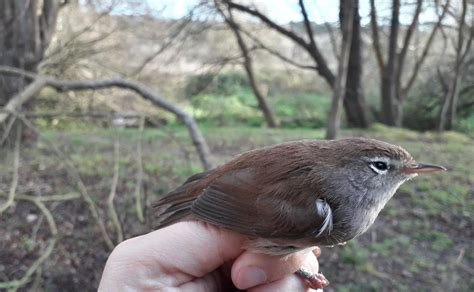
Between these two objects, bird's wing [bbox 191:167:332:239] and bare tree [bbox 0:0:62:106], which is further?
bare tree [bbox 0:0:62:106]

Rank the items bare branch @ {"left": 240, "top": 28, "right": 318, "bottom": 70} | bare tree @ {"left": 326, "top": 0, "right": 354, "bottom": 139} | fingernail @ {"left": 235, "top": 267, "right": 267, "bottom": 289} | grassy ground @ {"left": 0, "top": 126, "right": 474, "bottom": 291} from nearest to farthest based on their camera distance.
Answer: fingernail @ {"left": 235, "top": 267, "right": 267, "bottom": 289}
grassy ground @ {"left": 0, "top": 126, "right": 474, "bottom": 291}
bare tree @ {"left": 326, "top": 0, "right": 354, "bottom": 139}
bare branch @ {"left": 240, "top": 28, "right": 318, "bottom": 70}

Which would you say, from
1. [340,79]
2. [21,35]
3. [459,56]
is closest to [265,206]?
[459,56]

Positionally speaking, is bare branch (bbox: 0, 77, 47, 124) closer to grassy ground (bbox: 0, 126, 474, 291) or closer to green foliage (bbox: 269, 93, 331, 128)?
grassy ground (bbox: 0, 126, 474, 291)

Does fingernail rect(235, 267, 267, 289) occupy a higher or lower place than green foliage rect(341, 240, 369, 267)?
higher

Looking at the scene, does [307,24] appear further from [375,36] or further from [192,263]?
[192,263]

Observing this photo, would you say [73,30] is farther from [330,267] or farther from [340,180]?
[340,180]

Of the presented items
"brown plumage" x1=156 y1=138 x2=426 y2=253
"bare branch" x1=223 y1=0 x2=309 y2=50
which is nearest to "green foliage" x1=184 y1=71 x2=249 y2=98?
"bare branch" x1=223 y1=0 x2=309 y2=50

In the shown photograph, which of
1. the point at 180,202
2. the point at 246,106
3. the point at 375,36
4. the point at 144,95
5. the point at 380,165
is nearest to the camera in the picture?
the point at 380,165

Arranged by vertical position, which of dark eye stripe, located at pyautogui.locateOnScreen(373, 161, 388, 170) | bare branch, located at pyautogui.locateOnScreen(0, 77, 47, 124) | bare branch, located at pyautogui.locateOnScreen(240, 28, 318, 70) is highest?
bare branch, located at pyautogui.locateOnScreen(240, 28, 318, 70)
